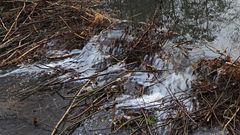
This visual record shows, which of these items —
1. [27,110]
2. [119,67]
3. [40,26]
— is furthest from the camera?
[40,26]

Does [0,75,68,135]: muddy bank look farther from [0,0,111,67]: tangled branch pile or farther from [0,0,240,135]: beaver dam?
Answer: [0,0,111,67]: tangled branch pile

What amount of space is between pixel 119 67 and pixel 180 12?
7.33 feet

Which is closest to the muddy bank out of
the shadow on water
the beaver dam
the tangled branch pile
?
the beaver dam

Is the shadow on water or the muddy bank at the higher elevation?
A: the shadow on water

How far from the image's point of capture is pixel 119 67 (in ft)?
20.2

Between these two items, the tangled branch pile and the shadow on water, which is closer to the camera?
the tangled branch pile

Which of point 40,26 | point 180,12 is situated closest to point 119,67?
point 40,26

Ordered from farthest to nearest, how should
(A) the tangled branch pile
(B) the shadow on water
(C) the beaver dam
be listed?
1. (B) the shadow on water
2. (A) the tangled branch pile
3. (C) the beaver dam

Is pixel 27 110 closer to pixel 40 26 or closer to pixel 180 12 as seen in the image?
pixel 40 26

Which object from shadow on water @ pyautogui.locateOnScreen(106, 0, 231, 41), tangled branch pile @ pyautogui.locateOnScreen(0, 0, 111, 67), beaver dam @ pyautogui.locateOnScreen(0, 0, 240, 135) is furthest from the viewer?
shadow on water @ pyautogui.locateOnScreen(106, 0, 231, 41)

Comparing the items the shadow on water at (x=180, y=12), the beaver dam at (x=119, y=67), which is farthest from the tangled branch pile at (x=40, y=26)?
the shadow on water at (x=180, y=12)

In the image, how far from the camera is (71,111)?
5285 millimetres

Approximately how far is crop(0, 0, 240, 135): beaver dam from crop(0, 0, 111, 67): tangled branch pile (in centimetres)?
2

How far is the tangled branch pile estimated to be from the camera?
6809mm
